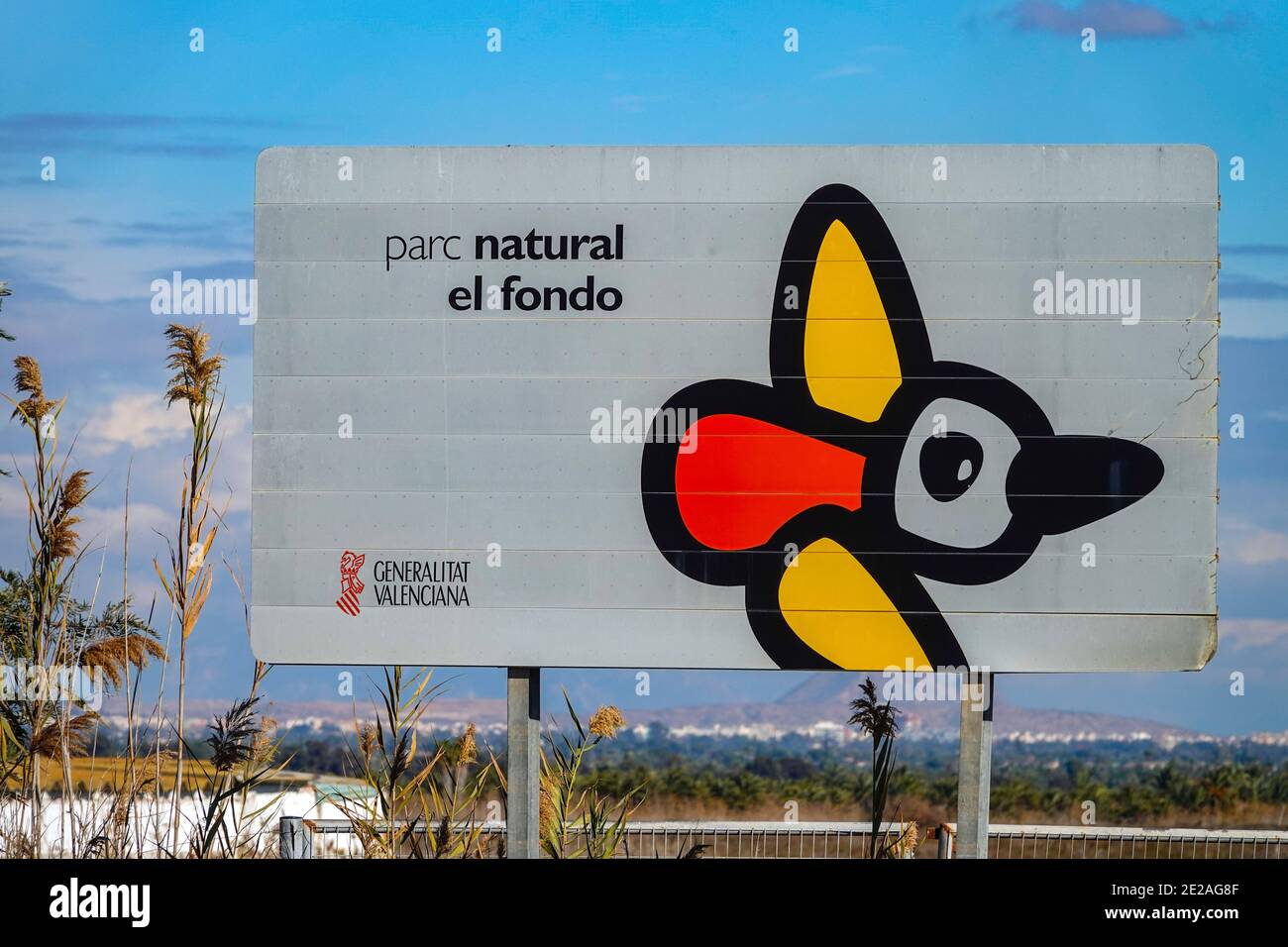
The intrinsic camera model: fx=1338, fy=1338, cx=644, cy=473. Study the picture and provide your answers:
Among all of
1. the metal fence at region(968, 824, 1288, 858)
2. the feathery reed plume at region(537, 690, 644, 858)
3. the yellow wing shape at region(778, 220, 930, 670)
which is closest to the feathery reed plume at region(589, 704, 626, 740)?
the feathery reed plume at region(537, 690, 644, 858)

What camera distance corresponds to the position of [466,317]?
7.20 meters

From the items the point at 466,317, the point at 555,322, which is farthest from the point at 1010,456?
the point at 466,317

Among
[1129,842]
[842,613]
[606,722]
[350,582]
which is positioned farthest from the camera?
[1129,842]

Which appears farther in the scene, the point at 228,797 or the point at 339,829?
the point at 339,829

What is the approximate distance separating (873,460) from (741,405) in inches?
29.7

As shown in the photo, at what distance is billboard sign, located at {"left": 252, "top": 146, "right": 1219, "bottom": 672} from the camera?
7.03 m

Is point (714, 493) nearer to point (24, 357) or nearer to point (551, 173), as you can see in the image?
point (551, 173)

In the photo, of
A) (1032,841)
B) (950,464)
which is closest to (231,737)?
(950,464)

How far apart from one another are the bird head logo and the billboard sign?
2 centimetres

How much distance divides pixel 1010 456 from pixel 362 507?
11.4 feet

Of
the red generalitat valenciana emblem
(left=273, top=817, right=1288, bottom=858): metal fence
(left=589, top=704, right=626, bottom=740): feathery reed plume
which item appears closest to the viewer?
the red generalitat valenciana emblem

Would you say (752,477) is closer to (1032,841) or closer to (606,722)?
(606,722)

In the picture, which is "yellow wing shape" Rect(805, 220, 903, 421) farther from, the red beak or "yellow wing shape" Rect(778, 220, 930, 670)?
the red beak

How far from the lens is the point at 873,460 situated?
7.08 metres
